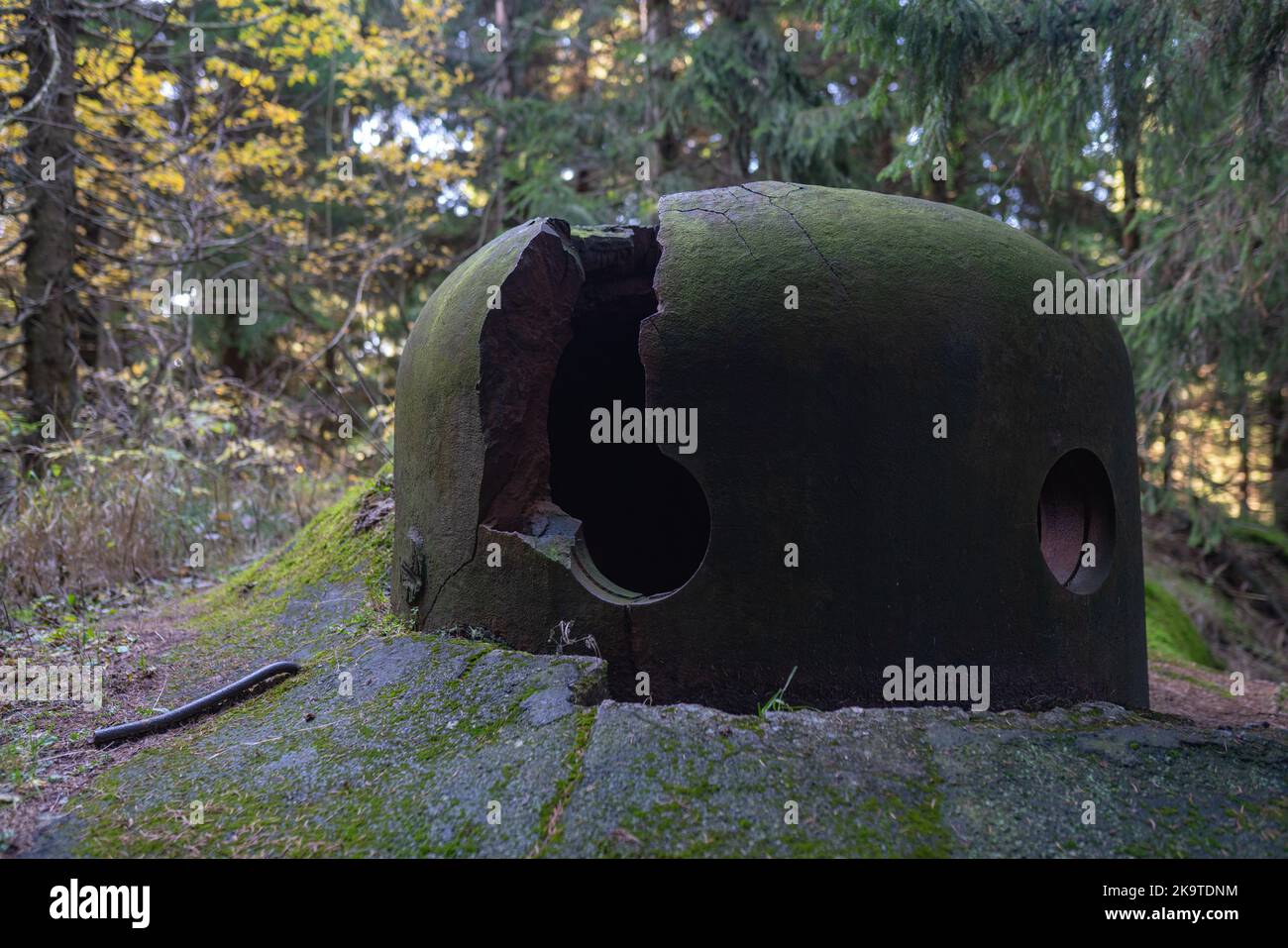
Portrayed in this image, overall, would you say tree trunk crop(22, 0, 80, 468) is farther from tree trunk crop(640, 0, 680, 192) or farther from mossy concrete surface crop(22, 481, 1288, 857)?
mossy concrete surface crop(22, 481, 1288, 857)

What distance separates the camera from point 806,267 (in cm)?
362

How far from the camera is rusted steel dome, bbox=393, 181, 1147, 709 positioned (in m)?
3.45

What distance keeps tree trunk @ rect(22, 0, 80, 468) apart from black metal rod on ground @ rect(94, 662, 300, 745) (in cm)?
551

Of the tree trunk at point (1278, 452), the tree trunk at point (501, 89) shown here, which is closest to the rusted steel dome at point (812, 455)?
the tree trunk at point (501, 89)

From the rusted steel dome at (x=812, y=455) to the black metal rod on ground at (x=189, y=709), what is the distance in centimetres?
73

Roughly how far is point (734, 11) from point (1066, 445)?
346 inches

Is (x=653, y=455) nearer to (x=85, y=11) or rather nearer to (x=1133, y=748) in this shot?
(x=1133, y=748)

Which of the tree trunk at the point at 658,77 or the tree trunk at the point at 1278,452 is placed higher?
the tree trunk at the point at 658,77

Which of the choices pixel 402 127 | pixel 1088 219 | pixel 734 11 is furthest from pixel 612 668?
pixel 402 127

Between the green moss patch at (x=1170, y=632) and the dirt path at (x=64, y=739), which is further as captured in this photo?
the green moss patch at (x=1170, y=632)

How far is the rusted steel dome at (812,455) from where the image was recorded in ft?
11.3

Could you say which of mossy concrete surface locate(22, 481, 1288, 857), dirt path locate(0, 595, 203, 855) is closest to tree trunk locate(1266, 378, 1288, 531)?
mossy concrete surface locate(22, 481, 1288, 857)

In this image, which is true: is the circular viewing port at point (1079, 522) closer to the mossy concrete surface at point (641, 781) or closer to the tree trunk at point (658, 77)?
the mossy concrete surface at point (641, 781)

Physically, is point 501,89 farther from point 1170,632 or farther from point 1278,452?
point 1278,452
